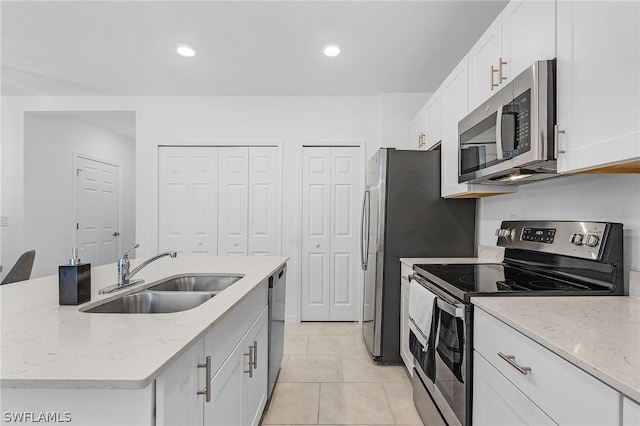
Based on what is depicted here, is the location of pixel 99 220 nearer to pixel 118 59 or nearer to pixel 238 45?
pixel 118 59

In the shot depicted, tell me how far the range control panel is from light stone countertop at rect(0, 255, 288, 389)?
1519 mm

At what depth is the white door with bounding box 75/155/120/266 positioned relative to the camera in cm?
507

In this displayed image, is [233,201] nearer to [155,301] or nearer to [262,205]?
[262,205]

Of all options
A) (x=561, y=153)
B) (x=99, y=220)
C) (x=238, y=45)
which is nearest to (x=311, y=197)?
(x=238, y=45)

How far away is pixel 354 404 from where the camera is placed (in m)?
2.26

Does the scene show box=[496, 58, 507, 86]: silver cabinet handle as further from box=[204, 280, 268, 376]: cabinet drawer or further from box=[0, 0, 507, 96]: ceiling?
box=[204, 280, 268, 376]: cabinet drawer

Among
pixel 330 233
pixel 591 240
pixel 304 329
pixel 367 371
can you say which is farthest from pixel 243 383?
pixel 330 233

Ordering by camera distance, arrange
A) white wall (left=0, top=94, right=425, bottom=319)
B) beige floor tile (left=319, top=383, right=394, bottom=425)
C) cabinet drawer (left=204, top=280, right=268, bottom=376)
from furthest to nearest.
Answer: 1. white wall (left=0, top=94, right=425, bottom=319)
2. beige floor tile (left=319, top=383, right=394, bottom=425)
3. cabinet drawer (left=204, top=280, right=268, bottom=376)

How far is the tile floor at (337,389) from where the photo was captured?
211 cm

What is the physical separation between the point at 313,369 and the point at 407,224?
1404mm

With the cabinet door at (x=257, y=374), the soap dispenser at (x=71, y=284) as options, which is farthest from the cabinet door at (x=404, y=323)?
the soap dispenser at (x=71, y=284)

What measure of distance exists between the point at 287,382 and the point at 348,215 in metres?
2.08

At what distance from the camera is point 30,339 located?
916mm

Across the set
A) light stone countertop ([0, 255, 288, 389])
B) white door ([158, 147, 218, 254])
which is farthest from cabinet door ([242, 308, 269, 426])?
white door ([158, 147, 218, 254])
